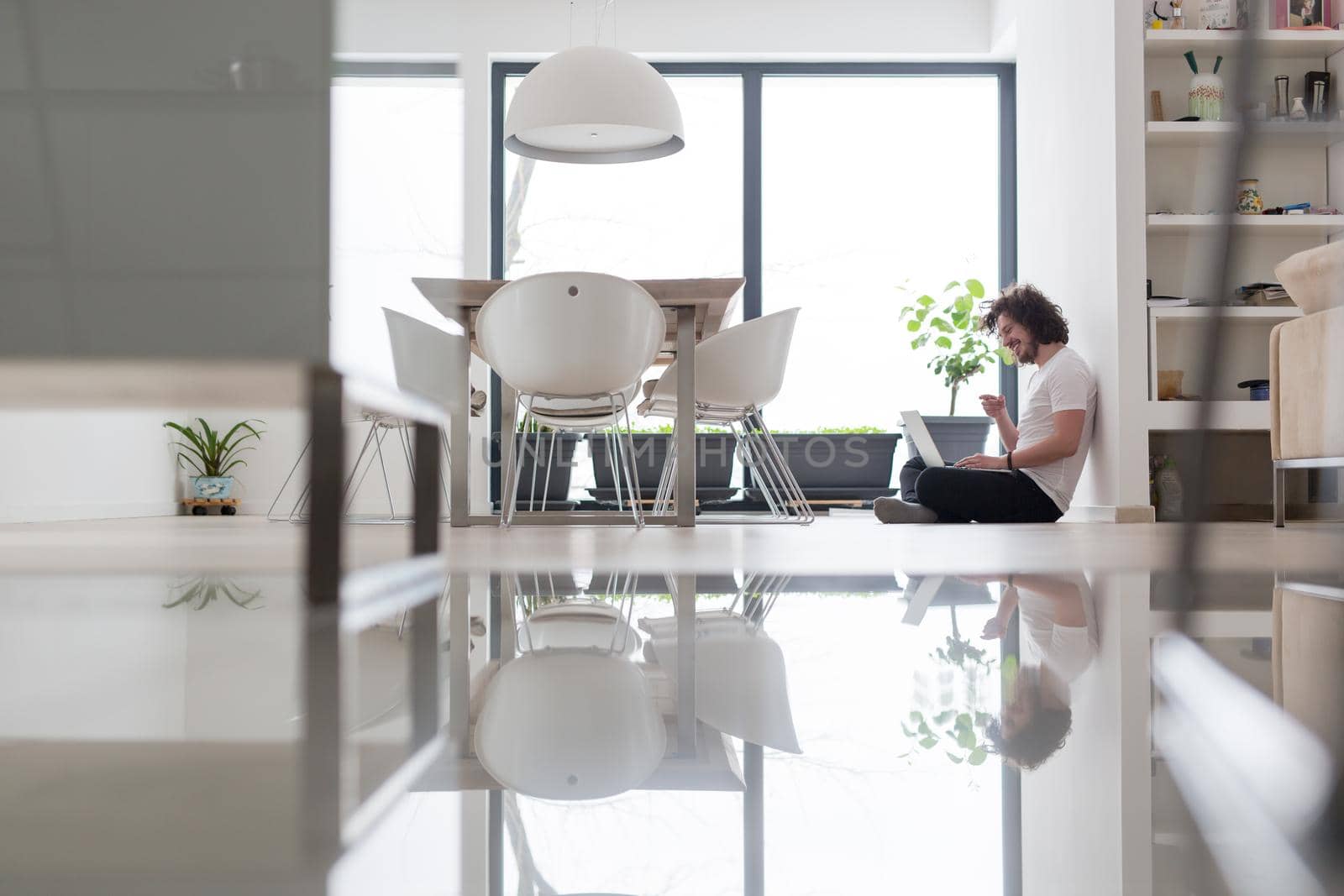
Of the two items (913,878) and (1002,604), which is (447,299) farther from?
(913,878)

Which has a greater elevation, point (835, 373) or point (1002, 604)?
point (835, 373)

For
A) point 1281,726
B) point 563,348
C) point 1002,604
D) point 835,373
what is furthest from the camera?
point 835,373

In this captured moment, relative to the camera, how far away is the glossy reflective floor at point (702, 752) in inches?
8.5

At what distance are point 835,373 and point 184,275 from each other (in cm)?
492

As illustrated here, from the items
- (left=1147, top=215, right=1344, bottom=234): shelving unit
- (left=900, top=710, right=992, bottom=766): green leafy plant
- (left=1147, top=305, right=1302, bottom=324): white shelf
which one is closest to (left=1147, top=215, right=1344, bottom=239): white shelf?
(left=1147, top=215, right=1344, bottom=234): shelving unit

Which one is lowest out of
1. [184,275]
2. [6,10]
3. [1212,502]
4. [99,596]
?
[99,596]

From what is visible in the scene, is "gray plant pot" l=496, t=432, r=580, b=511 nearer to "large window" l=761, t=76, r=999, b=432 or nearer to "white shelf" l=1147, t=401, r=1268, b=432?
"large window" l=761, t=76, r=999, b=432

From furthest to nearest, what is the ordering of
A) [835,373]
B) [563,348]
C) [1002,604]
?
[835,373], [563,348], [1002,604]

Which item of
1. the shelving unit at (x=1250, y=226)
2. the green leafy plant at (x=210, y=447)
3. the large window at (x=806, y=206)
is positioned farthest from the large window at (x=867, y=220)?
the green leafy plant at (x=210, y=447)

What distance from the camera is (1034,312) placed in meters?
3.81

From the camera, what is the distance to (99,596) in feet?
3.36

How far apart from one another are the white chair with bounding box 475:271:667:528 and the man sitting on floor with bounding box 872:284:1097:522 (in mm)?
1330

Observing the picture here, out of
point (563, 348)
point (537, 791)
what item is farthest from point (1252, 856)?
point (563, 348)

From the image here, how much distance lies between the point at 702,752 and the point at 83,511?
4689mm
